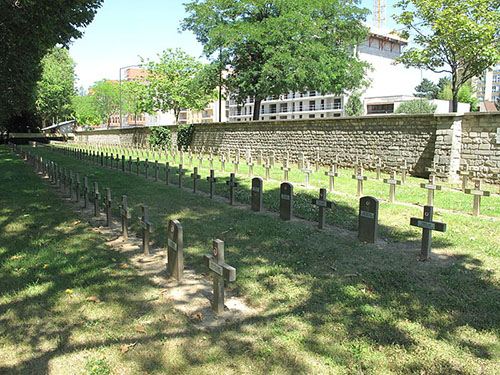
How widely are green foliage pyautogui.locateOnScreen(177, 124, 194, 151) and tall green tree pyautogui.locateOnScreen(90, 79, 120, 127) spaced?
51593 mm

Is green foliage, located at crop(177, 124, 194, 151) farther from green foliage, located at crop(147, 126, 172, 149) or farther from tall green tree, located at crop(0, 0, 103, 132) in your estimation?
tall green tree, located at crop(0, 0, 103, 132)

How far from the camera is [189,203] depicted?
10.0 metres

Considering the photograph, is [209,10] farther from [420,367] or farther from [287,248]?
[420,367]

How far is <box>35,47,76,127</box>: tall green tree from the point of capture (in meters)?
50.1

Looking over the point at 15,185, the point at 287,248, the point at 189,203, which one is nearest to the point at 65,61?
the point at 15,185

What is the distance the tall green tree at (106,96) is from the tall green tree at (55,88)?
894 inches

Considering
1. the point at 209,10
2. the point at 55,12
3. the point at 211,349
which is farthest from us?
the point at 209,10

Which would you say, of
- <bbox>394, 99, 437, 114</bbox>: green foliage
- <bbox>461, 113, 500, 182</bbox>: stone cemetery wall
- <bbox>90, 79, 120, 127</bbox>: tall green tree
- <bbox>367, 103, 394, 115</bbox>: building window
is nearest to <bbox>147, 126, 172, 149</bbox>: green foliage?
<bbox>461, 113, 500, 182</bbox>: stone cemetery wall

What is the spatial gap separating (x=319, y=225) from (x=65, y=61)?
61.5 metres

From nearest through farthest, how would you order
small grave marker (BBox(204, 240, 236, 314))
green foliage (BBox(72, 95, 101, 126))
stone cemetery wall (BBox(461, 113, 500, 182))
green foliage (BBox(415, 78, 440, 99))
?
small grave marker (BBox(204, 240, 236, 314)) < stone cemetery wall (BBox(461, 113, 500, 182)) < green foliage (BBox(72, 95, 101, 126)) < green foliage (BBox(415, 78, 440, 99))

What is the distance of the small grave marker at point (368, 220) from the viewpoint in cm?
649

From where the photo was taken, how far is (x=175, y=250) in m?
5.08

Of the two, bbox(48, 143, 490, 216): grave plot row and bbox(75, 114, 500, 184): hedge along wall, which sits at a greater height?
bbox(75, 114, 500, 184): hedge along wall

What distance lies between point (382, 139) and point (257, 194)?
10.8 metres
